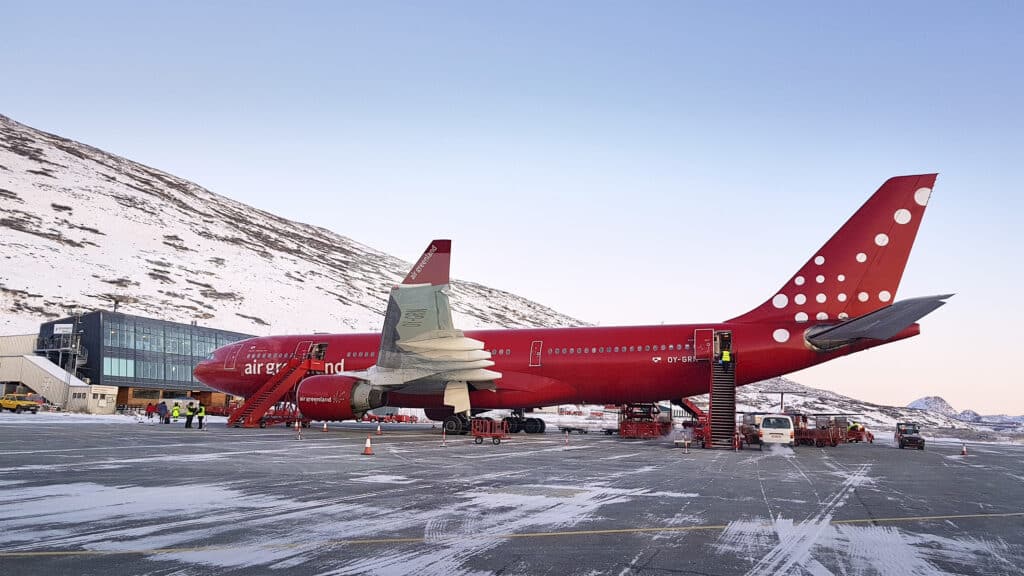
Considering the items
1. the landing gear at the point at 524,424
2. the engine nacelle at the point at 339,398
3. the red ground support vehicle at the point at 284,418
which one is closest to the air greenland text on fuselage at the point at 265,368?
the red ground support vehicle at the point at 284,418

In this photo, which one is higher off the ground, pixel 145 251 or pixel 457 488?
pixel 145 251

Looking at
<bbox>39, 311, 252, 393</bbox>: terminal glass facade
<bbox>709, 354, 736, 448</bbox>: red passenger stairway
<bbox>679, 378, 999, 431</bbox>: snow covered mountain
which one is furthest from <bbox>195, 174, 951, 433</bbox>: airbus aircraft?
<bbox>679, 378, 999, 431</bbox>: snow covered mountain

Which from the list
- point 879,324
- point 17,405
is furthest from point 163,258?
point 879,324

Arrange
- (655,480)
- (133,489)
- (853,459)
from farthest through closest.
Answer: (853,459)
(655,480)
(133,489)

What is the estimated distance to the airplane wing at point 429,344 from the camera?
20748mm

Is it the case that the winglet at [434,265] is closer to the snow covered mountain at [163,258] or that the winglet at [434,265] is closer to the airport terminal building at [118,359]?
the airport terminal building at [118,359]

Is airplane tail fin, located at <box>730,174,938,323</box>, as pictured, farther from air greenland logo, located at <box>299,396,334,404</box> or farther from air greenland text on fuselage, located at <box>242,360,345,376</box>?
air greenland text on fuselage, located at <box>242,360,345,376</box>

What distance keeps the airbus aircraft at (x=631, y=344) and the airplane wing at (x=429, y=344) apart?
0.12 ft

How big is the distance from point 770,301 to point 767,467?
9.70 metres

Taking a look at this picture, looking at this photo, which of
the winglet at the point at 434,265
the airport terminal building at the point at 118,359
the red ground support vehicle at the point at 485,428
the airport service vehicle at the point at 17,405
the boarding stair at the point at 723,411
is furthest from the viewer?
the airport terminal building at the point at 118,359

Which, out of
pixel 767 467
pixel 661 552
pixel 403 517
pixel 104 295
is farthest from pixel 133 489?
pixel 104 295

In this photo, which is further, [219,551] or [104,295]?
[104,295]

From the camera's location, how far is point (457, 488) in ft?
33.3

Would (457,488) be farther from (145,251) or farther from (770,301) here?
(145,251)
